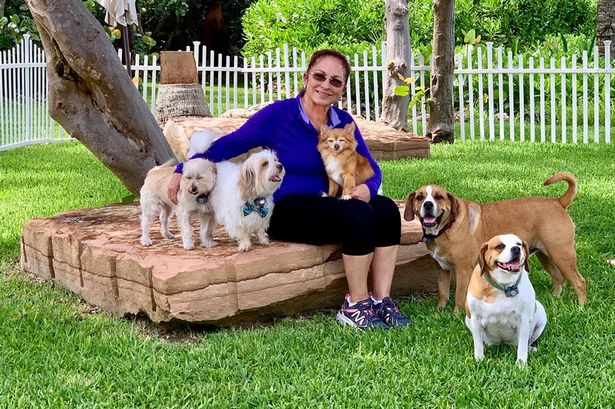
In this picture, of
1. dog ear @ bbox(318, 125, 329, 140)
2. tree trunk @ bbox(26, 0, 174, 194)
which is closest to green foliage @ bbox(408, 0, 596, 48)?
tree trunk @ bbox(26, 0, 174, 194)

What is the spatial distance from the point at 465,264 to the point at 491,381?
1.24 meters

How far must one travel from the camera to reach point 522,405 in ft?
12.3

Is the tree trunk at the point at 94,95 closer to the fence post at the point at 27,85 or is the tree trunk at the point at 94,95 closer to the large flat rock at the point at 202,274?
the large flat rock at the point at 202,274

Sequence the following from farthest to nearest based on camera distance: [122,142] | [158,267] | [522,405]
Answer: [122,142], [158,267], [522,405]

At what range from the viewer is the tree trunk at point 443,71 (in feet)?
41.8

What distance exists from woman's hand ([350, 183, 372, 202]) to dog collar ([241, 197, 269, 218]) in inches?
23.5

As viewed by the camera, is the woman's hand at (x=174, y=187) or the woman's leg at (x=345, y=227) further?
the woman's hand at (x=174, y=187)

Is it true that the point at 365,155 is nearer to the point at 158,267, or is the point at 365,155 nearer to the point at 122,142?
the point at 158,267

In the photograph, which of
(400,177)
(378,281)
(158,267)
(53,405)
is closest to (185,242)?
(158,267)

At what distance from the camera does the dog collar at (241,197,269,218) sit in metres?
5.07

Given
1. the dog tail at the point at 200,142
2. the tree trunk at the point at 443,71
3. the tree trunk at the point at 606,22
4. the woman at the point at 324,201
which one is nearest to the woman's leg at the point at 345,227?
the woman at the point at 324,201

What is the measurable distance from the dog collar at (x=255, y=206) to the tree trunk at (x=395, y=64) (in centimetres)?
811

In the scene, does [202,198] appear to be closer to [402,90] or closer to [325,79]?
[325,79]

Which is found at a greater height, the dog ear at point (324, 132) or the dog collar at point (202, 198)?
the dog ear at point (324, 132)
